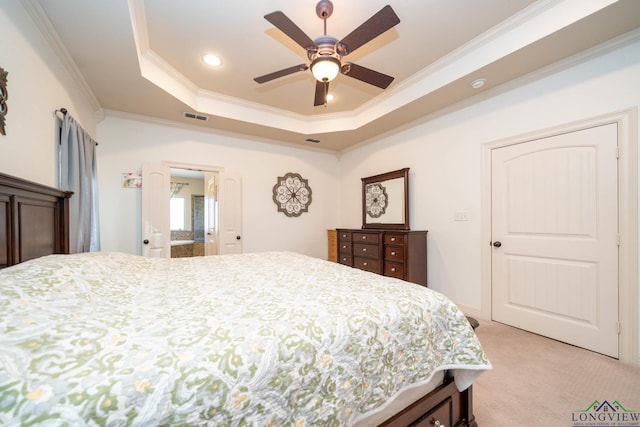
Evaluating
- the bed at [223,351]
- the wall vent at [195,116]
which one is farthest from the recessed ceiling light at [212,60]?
the bed at [223,351]

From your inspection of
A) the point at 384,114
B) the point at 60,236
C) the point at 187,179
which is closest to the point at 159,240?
the point at 60,236

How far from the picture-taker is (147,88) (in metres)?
2.72

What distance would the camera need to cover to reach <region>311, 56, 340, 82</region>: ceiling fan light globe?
181cm

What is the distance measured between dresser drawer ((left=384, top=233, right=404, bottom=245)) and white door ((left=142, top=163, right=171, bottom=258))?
2.98 metres

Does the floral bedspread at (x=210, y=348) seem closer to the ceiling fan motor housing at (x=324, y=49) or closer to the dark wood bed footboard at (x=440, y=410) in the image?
the dark wood bed footboard at (x=440, y=410)

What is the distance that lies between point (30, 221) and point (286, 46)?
2.39 metres

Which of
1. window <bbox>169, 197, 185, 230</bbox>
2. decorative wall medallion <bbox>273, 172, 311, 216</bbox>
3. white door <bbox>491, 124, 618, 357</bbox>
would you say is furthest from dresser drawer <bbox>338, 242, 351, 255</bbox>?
window <bbox>169, 197, 185, 230</bbox>

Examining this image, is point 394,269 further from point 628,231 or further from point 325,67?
point 325,67

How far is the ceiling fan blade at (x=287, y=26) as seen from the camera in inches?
59.9

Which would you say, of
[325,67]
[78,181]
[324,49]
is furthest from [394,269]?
[78,181]

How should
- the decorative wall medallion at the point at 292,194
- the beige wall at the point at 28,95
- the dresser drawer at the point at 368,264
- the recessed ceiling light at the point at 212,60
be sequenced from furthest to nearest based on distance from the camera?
the decorative wall medallion at the point at 292,194 → the dresser drawer at the point at 368,264 → the recessed ceiling light at the point at 212,60 → the beige wall at the point at 28,95

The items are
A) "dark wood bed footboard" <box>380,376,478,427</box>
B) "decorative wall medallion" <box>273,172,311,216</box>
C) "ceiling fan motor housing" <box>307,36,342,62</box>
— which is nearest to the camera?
"dark wood bed footboard" <box>380,376,478,427</box>

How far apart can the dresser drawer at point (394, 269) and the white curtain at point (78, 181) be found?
3.24m

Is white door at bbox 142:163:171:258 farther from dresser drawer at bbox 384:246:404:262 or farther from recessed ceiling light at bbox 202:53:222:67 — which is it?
dresser drawer at bbox 384:246:404:262
